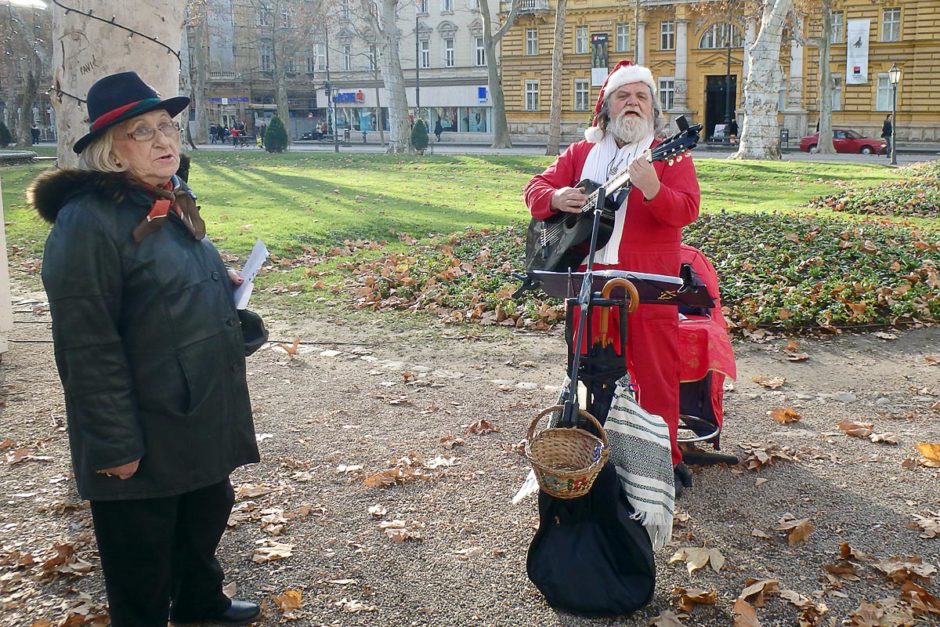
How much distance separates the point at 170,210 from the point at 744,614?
104 inches

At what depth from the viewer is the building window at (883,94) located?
45366mm

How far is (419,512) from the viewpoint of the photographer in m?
4.46

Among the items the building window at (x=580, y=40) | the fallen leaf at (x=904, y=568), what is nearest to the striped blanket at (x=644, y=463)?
the fallen leaf at (x=904, y=568)

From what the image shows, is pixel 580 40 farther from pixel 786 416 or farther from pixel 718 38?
pixel 786 416

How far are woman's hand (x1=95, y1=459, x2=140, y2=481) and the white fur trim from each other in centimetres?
272

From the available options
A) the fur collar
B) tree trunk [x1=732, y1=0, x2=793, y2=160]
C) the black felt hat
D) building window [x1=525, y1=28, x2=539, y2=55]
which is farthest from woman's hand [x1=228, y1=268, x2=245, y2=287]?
building window [x1=525, y1=28, x2=539, y2=55]

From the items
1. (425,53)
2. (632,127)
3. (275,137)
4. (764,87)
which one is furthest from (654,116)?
(425,53)

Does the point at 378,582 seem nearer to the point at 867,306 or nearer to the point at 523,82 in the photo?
the point at 867,306

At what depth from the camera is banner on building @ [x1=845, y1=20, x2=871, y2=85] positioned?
4438 centimetres

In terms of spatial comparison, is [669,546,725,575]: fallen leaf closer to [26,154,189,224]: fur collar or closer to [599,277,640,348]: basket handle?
[599,277,640,348]: basket handle

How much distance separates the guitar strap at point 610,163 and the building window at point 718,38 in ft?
165

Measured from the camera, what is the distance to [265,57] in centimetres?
7500

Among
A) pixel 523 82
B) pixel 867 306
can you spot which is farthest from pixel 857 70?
pixel 867 306

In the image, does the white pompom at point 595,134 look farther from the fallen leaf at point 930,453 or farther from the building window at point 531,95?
the building window at point 531,95
